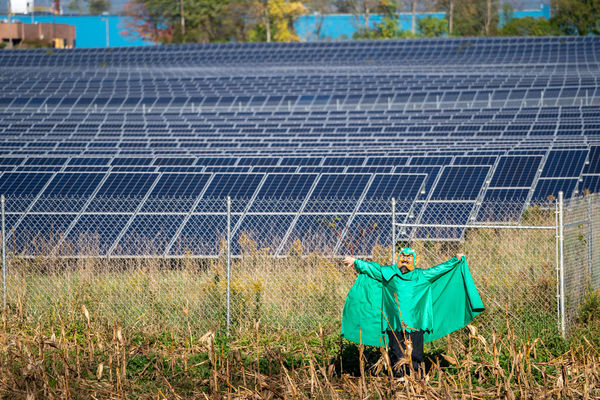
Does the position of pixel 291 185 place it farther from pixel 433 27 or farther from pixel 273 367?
pixel 433 27

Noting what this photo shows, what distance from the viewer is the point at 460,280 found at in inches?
322

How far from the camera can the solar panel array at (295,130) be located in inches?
593

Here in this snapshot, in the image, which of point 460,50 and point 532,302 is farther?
point 460,50

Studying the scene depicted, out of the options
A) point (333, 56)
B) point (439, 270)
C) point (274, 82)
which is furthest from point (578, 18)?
point (439, 270)

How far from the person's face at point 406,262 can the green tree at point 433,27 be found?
5704cm

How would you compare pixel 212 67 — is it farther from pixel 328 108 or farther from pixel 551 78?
pixel 551 78

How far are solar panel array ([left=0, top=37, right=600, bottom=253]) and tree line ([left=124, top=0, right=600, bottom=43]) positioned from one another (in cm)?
1877

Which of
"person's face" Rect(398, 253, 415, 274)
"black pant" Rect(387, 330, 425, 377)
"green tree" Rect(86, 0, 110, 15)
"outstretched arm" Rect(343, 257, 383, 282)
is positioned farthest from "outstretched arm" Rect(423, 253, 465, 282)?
"green tree" Rect(86, 0, 110, 15)

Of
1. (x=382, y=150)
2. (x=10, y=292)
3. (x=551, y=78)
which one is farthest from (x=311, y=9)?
(x=10, y=292)

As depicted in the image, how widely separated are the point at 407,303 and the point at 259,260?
4.61m

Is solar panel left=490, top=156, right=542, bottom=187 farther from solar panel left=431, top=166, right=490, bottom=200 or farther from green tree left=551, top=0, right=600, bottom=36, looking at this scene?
green tree left=551, top=0, right=600, bottom=36

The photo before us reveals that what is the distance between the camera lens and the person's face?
7.67m

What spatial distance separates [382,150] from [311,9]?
54.8m

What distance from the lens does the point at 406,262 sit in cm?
768
